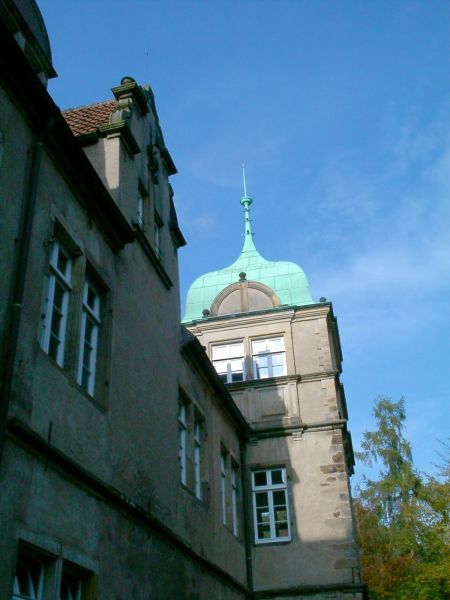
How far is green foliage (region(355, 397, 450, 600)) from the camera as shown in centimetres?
2711

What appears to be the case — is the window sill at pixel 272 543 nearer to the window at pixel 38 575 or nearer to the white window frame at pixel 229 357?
the white window frame at pixel 229 357

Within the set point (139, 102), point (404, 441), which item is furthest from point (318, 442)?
point (404, 441)

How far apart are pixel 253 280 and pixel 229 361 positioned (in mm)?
3022

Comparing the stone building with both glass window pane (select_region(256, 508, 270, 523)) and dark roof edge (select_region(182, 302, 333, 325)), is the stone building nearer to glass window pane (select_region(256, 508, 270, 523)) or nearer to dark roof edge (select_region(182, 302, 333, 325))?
glass window pane (select_region(256, 508, 270, 523))

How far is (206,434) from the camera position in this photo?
1498 centimetres

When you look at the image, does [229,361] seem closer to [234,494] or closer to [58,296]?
[234,494]

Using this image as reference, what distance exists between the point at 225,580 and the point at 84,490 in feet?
24.3

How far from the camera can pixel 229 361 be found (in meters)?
20.9

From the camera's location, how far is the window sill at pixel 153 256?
11730mm

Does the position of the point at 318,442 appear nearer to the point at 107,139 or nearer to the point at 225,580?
the point at 225,580

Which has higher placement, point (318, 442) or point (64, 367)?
point (318, 442)

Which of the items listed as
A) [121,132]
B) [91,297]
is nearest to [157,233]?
[121,132]

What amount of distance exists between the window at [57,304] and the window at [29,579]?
222cm

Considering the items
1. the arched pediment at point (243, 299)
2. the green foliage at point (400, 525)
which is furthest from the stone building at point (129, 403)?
the green foliage at point (400, 525)
